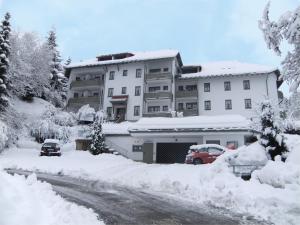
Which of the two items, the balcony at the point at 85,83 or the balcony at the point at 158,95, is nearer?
the balcony at the point at 158,95

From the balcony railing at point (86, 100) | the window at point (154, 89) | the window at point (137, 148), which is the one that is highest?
the window at point (154, 89)

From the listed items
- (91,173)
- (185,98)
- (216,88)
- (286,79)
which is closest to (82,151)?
(91,173)

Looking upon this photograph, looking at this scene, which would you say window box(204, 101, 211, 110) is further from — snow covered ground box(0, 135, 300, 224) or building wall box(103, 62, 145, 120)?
snow covered ground box(0, 135, 300, 224)

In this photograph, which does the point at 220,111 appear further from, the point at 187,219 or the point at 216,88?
the point at 187,219

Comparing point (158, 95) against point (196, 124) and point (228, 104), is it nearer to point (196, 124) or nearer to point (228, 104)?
point (228, 104)

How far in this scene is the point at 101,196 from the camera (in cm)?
1148

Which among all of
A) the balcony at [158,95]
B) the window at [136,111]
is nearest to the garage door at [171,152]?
the balcony at [158,95]

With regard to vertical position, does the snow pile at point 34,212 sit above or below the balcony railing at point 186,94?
below

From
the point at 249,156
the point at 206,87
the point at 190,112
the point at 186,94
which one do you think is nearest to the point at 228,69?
the point at 206,87

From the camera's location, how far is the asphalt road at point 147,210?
793 cm

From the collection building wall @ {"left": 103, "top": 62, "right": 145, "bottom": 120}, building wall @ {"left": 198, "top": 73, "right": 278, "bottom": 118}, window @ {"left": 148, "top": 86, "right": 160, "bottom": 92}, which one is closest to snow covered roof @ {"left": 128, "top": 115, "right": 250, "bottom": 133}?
building wall @ {"left": 198, "top": 73, "right": 278, "bottom": 118}

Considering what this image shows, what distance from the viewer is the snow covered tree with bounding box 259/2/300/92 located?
7207mm

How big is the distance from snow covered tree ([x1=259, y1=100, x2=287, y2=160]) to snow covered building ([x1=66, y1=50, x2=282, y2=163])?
13.9 meters

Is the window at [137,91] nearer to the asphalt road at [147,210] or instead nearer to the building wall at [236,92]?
the building wall at [236,92]
